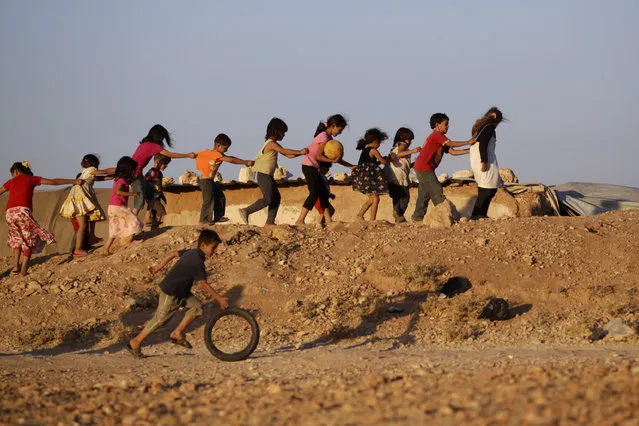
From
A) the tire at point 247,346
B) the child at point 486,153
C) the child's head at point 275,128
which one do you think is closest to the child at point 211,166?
the child's head at point 275,128

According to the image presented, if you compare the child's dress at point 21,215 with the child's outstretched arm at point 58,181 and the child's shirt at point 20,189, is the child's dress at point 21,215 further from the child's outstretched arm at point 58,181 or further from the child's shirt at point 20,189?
the child's outstretched arm at point 58,181

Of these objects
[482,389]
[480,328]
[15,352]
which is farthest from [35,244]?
[482,389]

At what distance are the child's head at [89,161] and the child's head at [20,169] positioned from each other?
2.29ft

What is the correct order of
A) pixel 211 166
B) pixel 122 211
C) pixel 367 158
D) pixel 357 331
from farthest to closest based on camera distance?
pixel 367 158 < pixel 211 166 < pixel 122 211 < pixel 357 331

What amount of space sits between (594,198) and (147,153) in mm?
9032

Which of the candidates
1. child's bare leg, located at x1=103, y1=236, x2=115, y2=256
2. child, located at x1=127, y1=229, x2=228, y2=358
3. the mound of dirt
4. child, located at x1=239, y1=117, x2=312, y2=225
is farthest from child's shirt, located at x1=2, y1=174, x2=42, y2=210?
child, located at x1=127, y1=229, x2=228, y2=358

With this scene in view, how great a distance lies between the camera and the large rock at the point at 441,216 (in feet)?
38.4

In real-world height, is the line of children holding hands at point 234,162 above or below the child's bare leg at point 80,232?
above

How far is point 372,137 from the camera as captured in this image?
486 inches

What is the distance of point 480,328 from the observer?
903 cm

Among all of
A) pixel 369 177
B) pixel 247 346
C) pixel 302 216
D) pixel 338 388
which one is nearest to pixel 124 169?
pixel 302 216

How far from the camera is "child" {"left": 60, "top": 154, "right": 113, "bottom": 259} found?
458 inches

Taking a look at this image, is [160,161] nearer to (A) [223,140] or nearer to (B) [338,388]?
(A) [223,140]

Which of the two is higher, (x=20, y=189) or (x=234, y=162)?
(x=234, y=162)
